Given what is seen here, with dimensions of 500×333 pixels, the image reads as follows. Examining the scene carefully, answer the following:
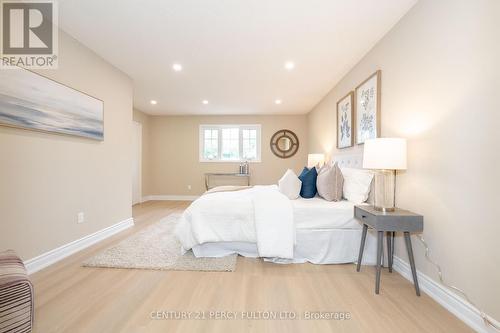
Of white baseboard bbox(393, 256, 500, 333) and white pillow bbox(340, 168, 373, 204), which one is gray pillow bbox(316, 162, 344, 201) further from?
white baseboard bbox(393, 256, 500, 333)

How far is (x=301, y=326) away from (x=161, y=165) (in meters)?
6.06

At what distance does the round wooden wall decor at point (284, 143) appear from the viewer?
6.50 meters

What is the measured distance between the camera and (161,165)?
6.73 m

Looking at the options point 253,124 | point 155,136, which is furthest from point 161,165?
point 253,124

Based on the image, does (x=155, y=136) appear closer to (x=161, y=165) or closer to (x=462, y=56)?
(x=161, y=165)

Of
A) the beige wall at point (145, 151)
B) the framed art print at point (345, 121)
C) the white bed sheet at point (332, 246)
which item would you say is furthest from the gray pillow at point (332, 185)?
the beige wall at point (145, 151)

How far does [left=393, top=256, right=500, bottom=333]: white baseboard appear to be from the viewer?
1472 mm

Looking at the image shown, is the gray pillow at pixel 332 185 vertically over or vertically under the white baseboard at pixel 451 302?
over

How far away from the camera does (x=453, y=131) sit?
1.66 metres

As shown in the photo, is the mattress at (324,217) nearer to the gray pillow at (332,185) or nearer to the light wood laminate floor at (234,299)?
the gray pillow at (332,185)

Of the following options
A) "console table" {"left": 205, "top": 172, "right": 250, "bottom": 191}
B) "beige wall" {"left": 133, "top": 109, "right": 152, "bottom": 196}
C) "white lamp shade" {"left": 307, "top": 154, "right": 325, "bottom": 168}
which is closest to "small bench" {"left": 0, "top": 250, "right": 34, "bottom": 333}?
"white lamp shade" {"left": 307, "top": 154, "right": 325, "bottom": 168}

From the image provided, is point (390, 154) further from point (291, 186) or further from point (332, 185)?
point (291, 186)

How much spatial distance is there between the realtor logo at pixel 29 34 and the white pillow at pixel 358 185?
3533 millimetres

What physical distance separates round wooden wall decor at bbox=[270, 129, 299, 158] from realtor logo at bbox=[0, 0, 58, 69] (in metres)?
4.95
